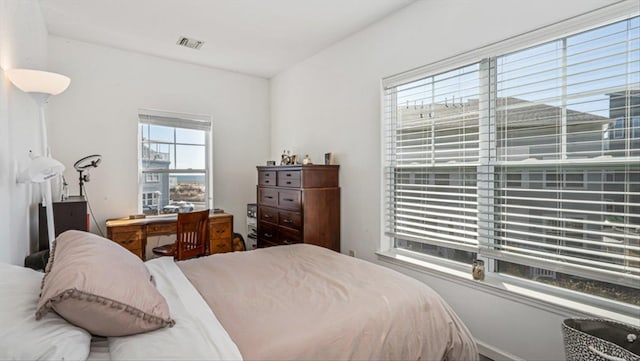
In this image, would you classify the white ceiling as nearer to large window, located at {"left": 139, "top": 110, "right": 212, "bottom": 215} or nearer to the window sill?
large window, located at {"left": 139, "top": 110, "right": 212, "bottom": 215}

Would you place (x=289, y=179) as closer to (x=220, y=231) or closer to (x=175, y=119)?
(x=220, y=231)

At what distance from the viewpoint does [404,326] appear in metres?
1.49

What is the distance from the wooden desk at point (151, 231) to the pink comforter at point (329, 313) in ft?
6.16

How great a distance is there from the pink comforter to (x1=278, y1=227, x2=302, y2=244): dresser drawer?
125 cm

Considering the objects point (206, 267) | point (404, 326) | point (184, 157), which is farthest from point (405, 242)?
point (184, 157)

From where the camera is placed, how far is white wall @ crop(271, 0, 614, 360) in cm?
205

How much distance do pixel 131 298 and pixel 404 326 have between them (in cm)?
116

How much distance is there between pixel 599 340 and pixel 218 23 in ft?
12.1

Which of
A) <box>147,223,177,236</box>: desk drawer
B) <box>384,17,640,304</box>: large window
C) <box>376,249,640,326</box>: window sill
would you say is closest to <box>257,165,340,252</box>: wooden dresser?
<box>384,17,640,304</box>: large window

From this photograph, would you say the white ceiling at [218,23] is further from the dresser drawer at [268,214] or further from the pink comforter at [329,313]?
the pink comforter at [329,313]

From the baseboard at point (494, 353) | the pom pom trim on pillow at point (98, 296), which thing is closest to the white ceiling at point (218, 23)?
the pom pom trim on pillow at point (98, 296)

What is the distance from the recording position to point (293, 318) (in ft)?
4.51

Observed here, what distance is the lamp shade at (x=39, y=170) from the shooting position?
82.1 inches

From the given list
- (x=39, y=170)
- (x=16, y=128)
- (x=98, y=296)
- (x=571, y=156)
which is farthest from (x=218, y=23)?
(x=571, y=156)
